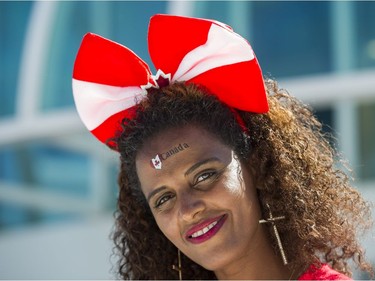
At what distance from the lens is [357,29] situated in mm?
8180

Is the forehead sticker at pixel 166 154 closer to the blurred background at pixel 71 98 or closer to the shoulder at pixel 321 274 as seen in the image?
the shoulder at pixel 321 274

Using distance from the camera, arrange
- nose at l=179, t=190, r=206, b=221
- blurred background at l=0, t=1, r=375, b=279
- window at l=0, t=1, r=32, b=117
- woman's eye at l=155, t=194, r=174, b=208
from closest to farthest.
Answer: nose at l=179, t=190, r=206, b=221 < woman's eye at l=155, t=194, r=174, b=208 < blurred background at l=0, t=1, r=375, b=279 < window at l=0, t=1, r=32, b=117

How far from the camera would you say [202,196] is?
2.39 m

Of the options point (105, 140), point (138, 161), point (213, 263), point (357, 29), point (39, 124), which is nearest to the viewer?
point (213, 263)

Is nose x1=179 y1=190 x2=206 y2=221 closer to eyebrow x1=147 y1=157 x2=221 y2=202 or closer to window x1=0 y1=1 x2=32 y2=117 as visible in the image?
eyebrow x1=147 y1=157 x2=221 y2=202

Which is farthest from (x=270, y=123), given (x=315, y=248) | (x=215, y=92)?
(x=315, y=248)

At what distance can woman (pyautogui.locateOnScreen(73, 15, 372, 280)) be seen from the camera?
2.43 metres

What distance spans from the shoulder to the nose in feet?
1.30

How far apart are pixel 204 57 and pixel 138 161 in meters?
0.41

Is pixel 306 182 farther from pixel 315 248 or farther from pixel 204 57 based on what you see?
→ pixel 204 57

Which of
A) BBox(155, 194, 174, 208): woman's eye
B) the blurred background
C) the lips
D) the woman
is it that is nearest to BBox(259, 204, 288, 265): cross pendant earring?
the woman

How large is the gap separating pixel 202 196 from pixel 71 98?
7.27 metres

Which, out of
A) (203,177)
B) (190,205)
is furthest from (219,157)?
(190,205)

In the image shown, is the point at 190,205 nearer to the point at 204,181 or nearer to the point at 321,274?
the point at 204,181
